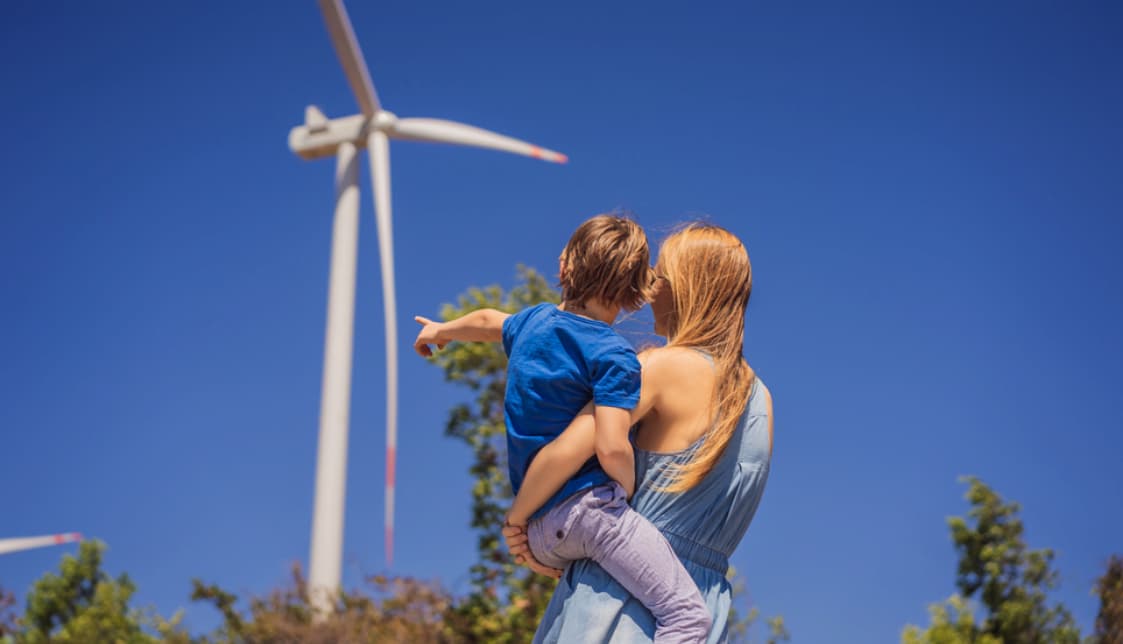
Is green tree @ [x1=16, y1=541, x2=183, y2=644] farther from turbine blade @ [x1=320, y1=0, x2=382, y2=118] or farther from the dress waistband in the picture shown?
the dress waistband

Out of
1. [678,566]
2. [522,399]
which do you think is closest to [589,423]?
[522,399]

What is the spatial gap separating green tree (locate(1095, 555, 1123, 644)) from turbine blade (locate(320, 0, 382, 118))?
17526mm

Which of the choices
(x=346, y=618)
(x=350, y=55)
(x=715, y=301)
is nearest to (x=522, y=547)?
(x=715, y=301)

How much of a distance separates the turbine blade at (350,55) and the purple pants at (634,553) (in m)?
21.5

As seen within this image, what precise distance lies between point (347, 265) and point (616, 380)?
2284 centimetres

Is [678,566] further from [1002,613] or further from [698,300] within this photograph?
[1002,613]

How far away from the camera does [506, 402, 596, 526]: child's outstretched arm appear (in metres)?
2.92

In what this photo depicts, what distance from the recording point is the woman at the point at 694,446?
9.59ft

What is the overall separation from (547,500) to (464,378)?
720 inches

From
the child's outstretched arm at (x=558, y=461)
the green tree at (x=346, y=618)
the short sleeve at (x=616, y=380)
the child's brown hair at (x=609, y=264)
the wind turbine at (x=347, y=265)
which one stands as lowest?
the child's outstretched arm at (x=558, y=461)

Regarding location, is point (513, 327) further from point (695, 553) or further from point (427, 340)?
point (695, 553)

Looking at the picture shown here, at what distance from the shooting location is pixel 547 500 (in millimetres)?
2965

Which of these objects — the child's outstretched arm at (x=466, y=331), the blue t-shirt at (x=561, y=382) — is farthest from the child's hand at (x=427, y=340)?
the blue t-shirt at (x=561, y=382)

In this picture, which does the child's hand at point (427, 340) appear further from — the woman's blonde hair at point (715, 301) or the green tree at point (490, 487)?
the green tree at point (490, 487)
